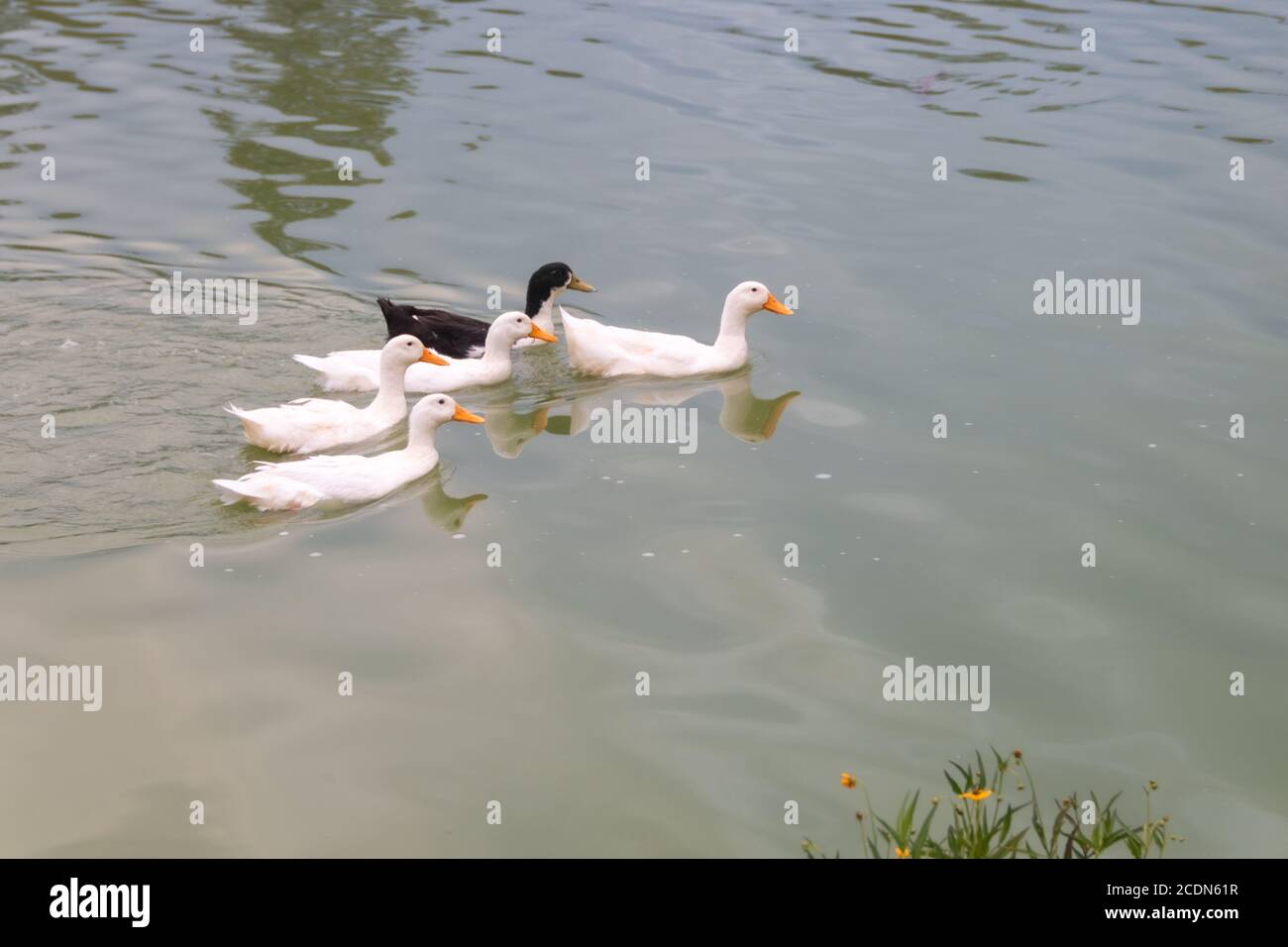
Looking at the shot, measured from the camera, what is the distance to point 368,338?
458 inches

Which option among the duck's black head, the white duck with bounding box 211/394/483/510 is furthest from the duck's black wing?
the white duck with bounding box 211/394/483/510

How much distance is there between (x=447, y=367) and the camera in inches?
430

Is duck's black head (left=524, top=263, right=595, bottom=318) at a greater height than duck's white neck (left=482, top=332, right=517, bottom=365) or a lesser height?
greater

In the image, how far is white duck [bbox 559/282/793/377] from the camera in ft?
35.9

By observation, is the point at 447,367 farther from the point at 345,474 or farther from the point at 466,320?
the point at 345,474

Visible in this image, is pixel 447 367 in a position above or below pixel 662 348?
below

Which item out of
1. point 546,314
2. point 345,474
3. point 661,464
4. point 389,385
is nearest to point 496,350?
point 546,314

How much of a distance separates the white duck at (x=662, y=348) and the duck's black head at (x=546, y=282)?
684 mm

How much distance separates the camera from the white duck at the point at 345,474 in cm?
886

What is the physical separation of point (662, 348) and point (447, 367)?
150 centimetres

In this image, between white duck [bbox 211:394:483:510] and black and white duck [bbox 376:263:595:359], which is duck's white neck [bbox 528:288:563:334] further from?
white duck [bbox 211:394:483:510]

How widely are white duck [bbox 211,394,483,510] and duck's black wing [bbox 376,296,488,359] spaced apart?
1.45 metres

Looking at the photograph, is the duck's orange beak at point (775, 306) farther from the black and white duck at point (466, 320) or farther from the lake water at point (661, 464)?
the black and white duck at point (466, 320)

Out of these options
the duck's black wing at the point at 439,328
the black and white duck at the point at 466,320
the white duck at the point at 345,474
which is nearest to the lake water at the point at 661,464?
the white duck at the point at 345,474
